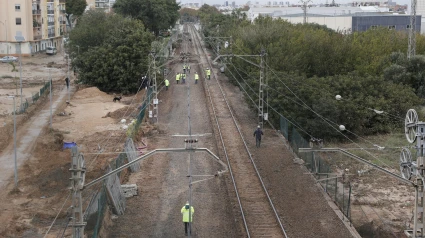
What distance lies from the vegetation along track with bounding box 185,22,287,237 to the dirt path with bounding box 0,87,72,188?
11.0 meters

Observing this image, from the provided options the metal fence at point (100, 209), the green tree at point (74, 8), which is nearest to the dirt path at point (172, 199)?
the metal fence at point (100, 209)

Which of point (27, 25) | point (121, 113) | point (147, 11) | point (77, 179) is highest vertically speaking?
point (147, 11)

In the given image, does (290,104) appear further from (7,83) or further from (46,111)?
(7,83)

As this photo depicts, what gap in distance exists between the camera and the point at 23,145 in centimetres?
3547

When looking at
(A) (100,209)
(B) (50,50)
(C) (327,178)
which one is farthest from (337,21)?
(A) (100,209)

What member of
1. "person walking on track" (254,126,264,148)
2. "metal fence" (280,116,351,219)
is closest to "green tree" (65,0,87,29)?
"person walking on track" (254,126,264,148)

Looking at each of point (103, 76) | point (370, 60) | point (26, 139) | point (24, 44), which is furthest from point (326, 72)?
point (24, 44)

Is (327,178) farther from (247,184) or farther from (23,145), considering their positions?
(23,145)

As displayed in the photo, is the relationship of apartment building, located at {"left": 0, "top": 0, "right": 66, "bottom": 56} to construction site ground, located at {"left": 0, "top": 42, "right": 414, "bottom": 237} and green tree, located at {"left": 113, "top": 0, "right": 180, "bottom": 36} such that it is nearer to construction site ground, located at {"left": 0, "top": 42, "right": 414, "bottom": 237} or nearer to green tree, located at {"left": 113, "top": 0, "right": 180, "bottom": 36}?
green tree, located at {"left": 113, "top": 0, "right": 180, "bottom": 36}

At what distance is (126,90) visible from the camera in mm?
52844

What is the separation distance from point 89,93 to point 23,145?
17379 mm

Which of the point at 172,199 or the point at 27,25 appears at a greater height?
the point at 27,25

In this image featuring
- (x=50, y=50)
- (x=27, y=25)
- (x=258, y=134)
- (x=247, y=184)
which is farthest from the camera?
(x=50, y=50)

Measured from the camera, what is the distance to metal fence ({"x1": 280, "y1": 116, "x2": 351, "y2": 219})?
23469mm
